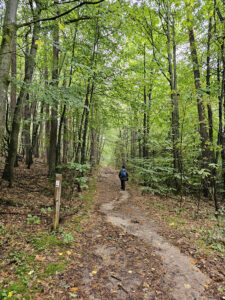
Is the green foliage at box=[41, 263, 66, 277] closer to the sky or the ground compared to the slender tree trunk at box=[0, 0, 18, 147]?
closer to the ground

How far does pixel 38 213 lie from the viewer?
18.8ft

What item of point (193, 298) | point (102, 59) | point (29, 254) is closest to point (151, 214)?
point (193, 298)

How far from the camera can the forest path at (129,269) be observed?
114 inches

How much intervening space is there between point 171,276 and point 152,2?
13.8m

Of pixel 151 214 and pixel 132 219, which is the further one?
pixel 151 214

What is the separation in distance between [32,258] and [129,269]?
2.10 metres

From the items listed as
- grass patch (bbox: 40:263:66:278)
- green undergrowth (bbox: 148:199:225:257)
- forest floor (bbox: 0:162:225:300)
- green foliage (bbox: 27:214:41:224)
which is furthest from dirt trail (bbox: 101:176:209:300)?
green foliage (bbox: 27:214:41:224)

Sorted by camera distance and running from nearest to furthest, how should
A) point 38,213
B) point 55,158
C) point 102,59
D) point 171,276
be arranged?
1. point 171,276
2. point 38,213
3. point 102,59
4. point 55,158

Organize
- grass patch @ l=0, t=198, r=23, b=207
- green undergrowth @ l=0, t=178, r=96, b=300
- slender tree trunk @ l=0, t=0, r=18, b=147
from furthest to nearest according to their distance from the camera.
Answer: grass patch @ l=0, t=198, r=23, b=207 < slender tree trunk @ l=0, t=0, r=18, b=147 < green undergrowth @ l=0, t=178, r=96, b=300

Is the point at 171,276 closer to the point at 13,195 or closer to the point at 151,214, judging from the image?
the point at 151,214

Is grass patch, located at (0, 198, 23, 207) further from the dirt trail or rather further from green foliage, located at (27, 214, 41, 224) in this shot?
the dirt trail

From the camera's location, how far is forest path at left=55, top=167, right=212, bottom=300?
288 centimetres

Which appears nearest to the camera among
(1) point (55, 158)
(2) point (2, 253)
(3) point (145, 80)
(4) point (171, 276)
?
(4) point (171, 276)

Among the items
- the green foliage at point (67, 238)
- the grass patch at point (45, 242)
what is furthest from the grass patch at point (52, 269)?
the green foliage at point (67, 238)
